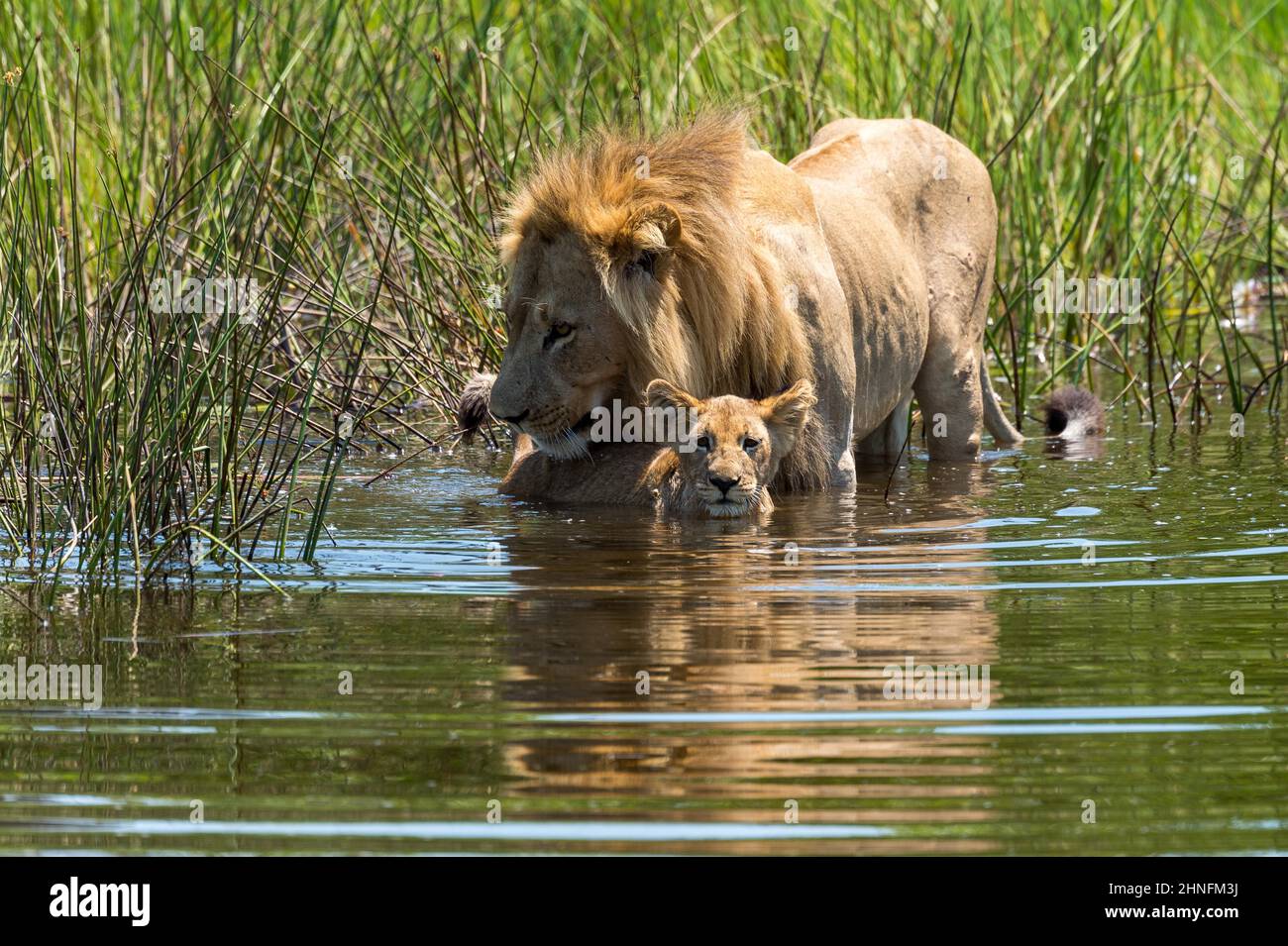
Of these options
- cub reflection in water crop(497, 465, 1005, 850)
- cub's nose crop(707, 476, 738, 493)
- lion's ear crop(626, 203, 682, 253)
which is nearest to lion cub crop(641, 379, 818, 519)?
cub's nose crop(707, 476, 738, 493)

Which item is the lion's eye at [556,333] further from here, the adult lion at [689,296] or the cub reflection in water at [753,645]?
the cub reflection in water at [753,645]

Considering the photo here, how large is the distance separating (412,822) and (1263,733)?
197 centimetres

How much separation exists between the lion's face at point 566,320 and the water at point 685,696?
20.3 inches

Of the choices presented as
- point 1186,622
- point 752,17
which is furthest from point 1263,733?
point 752,17

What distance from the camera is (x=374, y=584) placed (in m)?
6.54

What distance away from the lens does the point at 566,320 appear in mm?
7867

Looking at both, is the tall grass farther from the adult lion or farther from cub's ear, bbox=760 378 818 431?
cub's ear, bbox=760 378 818 431

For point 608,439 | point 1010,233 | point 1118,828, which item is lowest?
point 1118,828

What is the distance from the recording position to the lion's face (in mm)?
7777

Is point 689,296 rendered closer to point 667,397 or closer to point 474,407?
point 667,397

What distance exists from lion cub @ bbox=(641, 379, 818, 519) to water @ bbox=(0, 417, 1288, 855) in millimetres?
184

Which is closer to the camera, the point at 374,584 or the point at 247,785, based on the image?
the point at 247,785

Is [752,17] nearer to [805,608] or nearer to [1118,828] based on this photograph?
[805,608]

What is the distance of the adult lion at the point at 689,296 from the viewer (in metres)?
7.83
